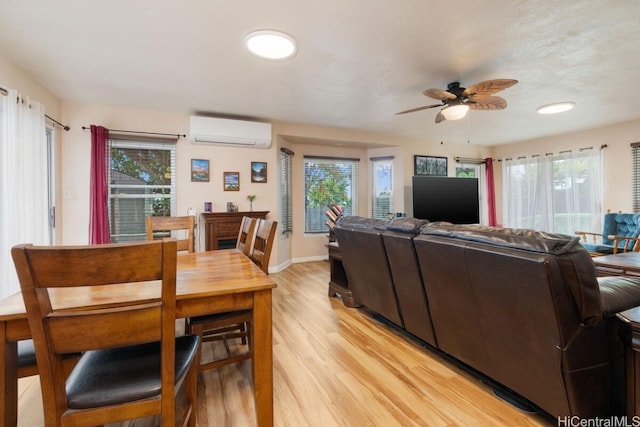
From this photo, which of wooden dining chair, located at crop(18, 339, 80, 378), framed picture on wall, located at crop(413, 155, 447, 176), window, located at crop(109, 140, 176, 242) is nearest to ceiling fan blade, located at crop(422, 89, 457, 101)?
framed picture on wall, located at crop(413, 155, 447, 176)

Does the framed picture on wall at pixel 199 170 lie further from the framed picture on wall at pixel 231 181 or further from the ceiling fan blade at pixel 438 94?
the ceiling fan blade at pixel 438 94

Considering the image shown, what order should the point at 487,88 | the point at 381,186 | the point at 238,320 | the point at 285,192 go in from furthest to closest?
the point at 381,186 < the point at 285,192 < the point at 487,88 < the point at 238,320

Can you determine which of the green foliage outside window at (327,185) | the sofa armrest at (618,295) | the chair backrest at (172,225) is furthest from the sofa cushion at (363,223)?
the green foliage outside window at (327,185)

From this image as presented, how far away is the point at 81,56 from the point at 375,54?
8.68ft

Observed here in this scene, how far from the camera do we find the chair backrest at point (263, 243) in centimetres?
182

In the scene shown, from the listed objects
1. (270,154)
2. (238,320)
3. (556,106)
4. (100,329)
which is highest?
(556,106)

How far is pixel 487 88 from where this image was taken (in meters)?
2.59

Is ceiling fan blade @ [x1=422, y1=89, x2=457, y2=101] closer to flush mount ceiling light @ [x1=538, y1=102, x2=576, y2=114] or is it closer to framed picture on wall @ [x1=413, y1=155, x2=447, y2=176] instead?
flush mount ceiling light @ [x1=538, y1=102, x2=576, y2=114]

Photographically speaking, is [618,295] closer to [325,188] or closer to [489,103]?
[489,103]

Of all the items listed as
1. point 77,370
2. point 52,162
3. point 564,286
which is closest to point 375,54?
point 564,286

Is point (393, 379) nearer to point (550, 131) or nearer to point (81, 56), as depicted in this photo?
point (81, 56)

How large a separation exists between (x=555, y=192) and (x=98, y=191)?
7705 mm

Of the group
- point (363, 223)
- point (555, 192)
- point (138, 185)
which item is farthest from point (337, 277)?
point (555, 192)

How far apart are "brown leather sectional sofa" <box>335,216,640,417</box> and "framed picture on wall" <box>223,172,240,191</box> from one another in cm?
317
